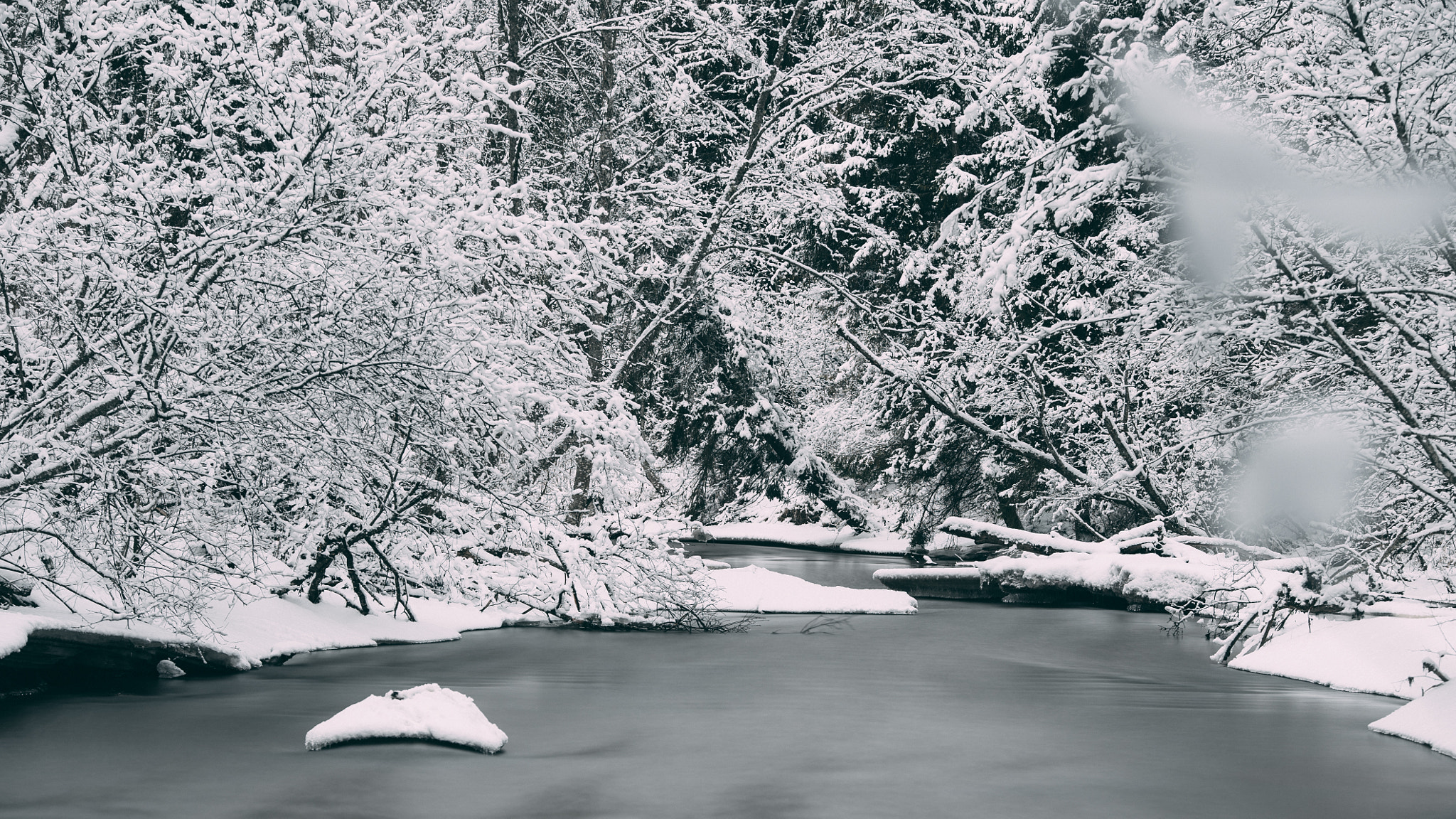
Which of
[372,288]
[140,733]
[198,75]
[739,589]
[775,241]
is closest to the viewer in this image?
[140,733]

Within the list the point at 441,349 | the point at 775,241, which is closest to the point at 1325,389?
the point at 441,349

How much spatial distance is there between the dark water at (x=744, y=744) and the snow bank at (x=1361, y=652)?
255 mm

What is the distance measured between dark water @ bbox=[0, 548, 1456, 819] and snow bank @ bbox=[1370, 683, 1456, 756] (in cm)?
15

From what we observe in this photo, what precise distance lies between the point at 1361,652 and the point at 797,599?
26.2ft

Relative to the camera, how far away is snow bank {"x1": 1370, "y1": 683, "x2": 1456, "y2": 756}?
29.8 feet

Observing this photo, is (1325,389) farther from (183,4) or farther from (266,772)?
(183,4)

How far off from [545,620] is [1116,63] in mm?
10461

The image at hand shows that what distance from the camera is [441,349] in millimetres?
10875

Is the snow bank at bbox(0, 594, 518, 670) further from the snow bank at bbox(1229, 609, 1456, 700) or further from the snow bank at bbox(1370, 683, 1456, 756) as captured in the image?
the snow bank at bbox(1370, 683, 1456, 756)

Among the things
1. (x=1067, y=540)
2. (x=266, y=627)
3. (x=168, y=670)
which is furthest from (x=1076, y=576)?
(x=168, y=670)

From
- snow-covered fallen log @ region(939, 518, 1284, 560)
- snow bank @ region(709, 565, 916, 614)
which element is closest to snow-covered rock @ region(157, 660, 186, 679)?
snow bank @ region(709, 565, 916, 614)

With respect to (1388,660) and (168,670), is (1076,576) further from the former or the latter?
(168,670)

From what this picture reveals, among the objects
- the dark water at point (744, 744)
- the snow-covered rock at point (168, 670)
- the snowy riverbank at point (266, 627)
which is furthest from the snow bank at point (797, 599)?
the snow-covered rock at point (168, 670)

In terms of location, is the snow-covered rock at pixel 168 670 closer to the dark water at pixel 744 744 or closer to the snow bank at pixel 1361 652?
the dark water at pixel 744 744
